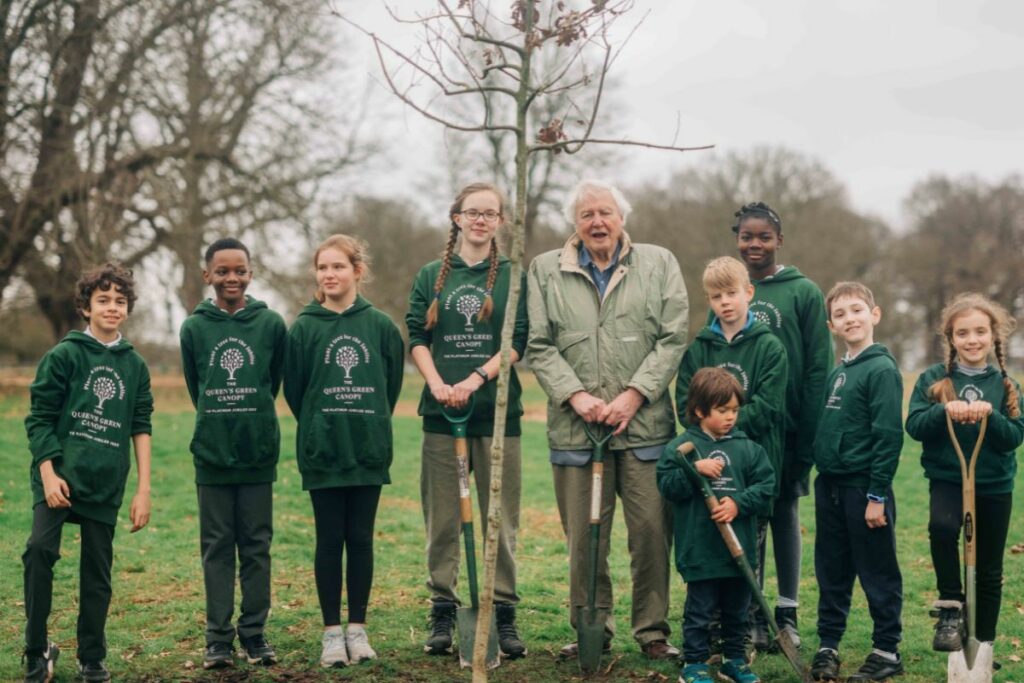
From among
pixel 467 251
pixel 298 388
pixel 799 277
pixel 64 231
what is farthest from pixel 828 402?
pixel 64 231

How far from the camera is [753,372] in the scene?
16.5 feet

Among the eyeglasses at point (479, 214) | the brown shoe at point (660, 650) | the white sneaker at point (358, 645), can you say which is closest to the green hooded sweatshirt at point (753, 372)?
the brown shoe at point (660, 650)

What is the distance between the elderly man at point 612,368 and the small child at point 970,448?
1.20m

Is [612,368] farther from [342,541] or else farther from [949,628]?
[949,628]

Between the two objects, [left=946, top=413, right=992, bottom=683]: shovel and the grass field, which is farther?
the grass field

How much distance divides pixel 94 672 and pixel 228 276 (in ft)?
6.35

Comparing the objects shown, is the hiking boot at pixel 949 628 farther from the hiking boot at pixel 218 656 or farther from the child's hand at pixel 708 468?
the hiking boot at pixel 218 656

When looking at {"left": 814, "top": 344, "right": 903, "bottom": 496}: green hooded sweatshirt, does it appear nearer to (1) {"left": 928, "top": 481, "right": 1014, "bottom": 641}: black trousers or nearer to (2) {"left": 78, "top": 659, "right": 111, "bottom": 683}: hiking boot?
(1) {"left": 928, "top": 481, "right": 1014, "bottom": 641}: black trousers

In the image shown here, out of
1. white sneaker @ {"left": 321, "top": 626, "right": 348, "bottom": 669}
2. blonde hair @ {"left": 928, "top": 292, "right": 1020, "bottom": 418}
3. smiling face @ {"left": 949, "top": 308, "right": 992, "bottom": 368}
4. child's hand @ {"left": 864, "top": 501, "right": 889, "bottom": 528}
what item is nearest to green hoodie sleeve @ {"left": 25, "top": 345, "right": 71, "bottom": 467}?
white sneaker @ {"left": 321, "top": 626, "right": 348, "bottom": 669}

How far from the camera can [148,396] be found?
5.11 meters

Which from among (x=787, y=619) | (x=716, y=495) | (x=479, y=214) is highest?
(x=479, y=214)

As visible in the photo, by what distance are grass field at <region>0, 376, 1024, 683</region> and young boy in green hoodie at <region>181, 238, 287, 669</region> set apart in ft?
1.02

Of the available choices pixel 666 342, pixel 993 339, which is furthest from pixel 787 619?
pixel 993 339

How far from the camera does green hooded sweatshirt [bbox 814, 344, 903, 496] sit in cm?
481
